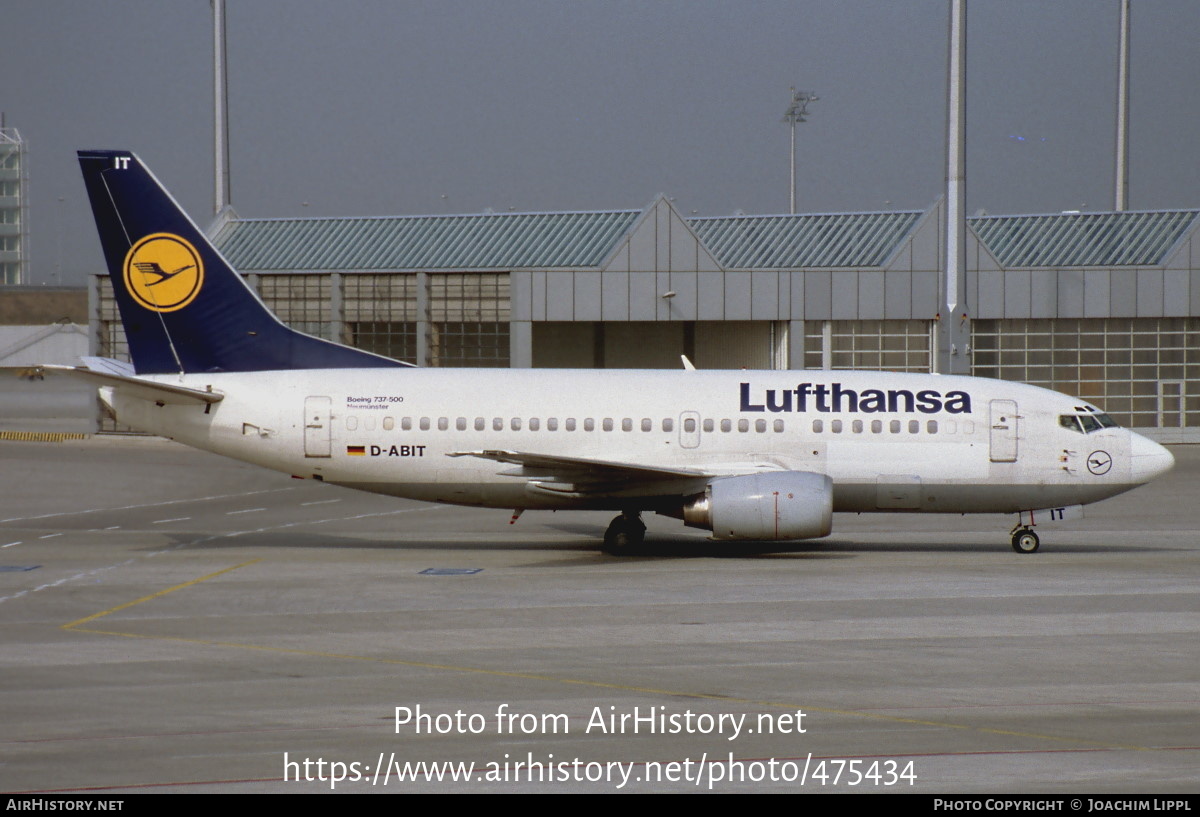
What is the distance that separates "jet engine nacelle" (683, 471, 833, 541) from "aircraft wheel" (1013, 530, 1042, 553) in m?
5.10

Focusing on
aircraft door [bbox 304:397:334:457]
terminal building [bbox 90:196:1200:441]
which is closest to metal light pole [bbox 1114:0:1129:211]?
terminal building [bbox 90:196:1200:441]

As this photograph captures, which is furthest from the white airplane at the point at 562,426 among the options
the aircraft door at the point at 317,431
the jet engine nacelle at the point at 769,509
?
the jet engine nacelle at the point at 769,509

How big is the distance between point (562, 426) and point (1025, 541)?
34.4ft

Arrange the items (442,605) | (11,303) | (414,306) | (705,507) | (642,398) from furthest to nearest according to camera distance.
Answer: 1. (11,303)
2. (414,306)
3. (642,398)
4. (705,507)
5. (442,605)

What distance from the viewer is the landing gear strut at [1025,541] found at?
89.8 feet

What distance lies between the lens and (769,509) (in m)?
24.8

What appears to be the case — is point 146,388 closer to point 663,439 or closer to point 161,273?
point 161,273

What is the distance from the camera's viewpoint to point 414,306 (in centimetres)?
6100

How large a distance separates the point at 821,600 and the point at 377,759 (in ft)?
35.7

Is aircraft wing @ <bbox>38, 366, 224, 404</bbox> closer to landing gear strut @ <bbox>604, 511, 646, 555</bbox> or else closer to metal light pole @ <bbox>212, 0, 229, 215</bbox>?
landing gear strut @ <bbox>604, 511, 646, 555</bbox>

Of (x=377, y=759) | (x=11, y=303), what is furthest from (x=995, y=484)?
(x=11, y=303)

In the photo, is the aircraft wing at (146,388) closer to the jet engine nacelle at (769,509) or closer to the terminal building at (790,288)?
the jet engine nacelle at (769,509)

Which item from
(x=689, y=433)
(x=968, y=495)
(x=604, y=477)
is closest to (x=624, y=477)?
(x=604, y=477)

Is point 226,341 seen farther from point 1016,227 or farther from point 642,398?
point 1016,227
